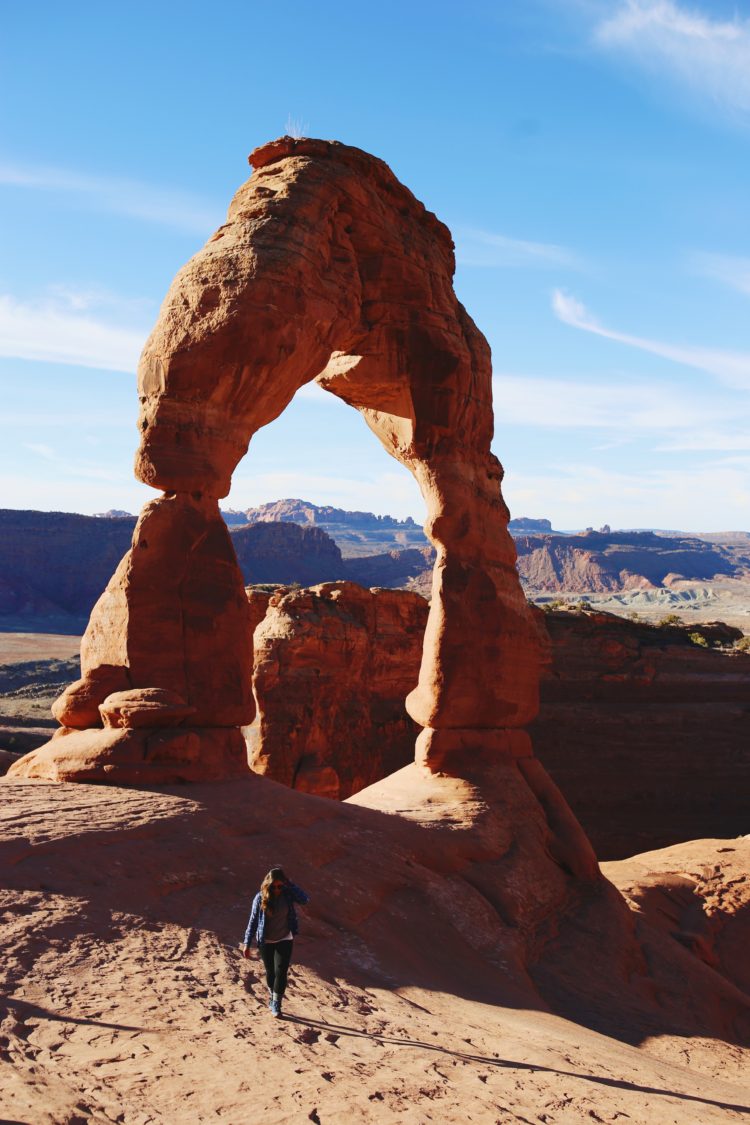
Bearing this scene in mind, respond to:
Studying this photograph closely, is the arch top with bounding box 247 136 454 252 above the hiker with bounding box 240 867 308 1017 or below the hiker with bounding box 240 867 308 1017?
above

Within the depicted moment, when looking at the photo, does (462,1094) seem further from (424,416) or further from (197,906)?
(424,416)

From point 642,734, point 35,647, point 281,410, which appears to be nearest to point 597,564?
point 35,647

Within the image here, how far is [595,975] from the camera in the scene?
10117mm

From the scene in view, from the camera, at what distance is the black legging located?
5.79 m

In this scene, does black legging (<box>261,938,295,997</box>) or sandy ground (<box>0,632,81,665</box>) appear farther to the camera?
sandy ground (<box>0,632,81,665</box>)

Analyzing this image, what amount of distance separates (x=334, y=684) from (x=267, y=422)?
10721 millimetres

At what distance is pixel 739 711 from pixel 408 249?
1750 centimetres

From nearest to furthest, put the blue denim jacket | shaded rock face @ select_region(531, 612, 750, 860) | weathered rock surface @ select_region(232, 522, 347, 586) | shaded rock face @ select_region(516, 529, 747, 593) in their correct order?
the blue denim jacket → shaded rock face @ select_region(531, 612, 750, 860) → weathered rock surface @ select_region(232, 522, 347, 586) → shaded rock face @ select_region(516, 529, 747, 593)

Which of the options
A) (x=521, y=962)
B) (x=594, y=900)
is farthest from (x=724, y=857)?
(x=521, y=962)

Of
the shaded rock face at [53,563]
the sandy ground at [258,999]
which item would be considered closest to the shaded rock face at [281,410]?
the sandy ground at [258,999]

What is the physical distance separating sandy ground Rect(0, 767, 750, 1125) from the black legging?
0.12 m

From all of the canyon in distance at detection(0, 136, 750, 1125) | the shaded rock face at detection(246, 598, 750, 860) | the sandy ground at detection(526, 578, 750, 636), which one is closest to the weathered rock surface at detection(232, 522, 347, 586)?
the sandy ground at detection(526, 578, 750, 636)

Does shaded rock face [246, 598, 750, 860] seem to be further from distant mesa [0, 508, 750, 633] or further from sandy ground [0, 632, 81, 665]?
distant mesa [0, 508, 750, 633]

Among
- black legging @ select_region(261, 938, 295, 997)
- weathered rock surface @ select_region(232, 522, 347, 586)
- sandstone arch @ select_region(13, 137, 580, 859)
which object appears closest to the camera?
black legging @ select_region(261, 938, 295, 997)
